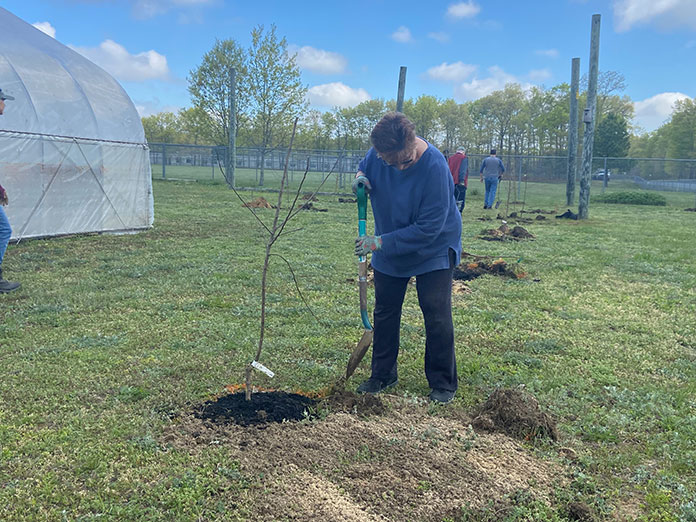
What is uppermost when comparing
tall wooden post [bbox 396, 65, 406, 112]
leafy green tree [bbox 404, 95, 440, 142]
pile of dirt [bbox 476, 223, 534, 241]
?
leafy green tree [bbox 404, 95, 440, 142]

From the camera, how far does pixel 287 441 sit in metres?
2.97

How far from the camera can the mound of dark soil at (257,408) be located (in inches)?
126

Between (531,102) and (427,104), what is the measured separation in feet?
36.6

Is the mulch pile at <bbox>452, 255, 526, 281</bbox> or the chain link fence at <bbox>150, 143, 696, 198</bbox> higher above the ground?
the chain link fence at <bbox>150, 143, 696, 198</bbox>

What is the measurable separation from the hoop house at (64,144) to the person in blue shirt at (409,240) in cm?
816

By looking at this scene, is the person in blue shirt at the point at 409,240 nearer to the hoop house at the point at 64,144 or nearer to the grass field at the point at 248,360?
the grass field at the point at 248,360

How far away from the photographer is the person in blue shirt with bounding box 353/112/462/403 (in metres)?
3.30

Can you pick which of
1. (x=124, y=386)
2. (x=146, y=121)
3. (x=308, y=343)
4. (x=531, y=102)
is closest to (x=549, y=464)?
(x=308, y=343)

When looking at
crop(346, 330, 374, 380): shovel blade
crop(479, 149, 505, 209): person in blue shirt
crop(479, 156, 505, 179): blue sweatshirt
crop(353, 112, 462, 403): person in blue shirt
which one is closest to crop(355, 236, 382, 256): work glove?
crop(353, 112, 462, 403): person in blue shirt

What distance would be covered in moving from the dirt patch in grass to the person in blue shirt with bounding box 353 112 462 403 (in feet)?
1.47

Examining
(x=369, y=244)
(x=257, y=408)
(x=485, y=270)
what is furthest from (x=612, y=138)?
(x=257, y=408)

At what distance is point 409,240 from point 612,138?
45571mm

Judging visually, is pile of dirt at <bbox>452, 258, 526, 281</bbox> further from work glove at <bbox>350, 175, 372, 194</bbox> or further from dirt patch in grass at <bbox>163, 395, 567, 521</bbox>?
dirt patch in grass at <bbox>163, 395, 567, 521</bbox>

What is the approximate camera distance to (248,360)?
13.9ft
